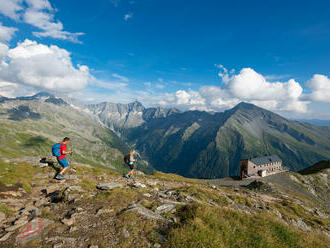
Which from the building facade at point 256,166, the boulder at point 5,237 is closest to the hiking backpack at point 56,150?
the boulder at point 5,237

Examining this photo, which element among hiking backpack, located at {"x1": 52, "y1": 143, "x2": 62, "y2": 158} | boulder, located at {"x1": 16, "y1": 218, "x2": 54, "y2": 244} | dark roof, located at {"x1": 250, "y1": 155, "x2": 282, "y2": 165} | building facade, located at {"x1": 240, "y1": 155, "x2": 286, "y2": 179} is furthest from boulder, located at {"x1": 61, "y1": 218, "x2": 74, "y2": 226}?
dark roof, located at {"x1": 250, "y1": 155, "x2": 282, "y2": 165}

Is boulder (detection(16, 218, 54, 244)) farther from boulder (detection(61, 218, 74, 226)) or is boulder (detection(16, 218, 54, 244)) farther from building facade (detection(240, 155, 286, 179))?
building facade (detection(240, 155, 286, 179))

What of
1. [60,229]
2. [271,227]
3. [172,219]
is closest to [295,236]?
[271,227]

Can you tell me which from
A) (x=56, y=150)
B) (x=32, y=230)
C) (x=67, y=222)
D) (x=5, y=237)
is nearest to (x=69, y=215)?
(x=67, y=222)

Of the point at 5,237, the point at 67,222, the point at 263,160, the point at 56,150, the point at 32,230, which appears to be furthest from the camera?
the point at 263,160

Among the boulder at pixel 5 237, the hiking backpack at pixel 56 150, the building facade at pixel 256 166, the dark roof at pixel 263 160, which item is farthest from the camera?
the dark roof at pixel 263 160

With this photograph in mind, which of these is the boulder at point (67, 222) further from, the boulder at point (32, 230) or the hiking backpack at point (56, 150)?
the hiking backpack at point (56, 150)

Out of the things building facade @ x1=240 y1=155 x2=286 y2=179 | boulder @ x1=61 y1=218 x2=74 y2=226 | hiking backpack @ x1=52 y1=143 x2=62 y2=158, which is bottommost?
building facade @ x1=240 y1=155 x2=286 y2=179

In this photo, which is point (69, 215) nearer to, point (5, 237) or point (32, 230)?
point (32, 230)

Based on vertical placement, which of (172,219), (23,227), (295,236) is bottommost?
(295,236)

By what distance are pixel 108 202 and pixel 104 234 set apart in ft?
12.5

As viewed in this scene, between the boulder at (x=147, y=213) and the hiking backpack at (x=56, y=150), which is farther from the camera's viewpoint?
the hiking backpack at (x=56, y=150)

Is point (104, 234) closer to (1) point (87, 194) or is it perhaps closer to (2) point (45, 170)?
(1) point (87, 194)

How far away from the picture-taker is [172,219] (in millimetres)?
9359
